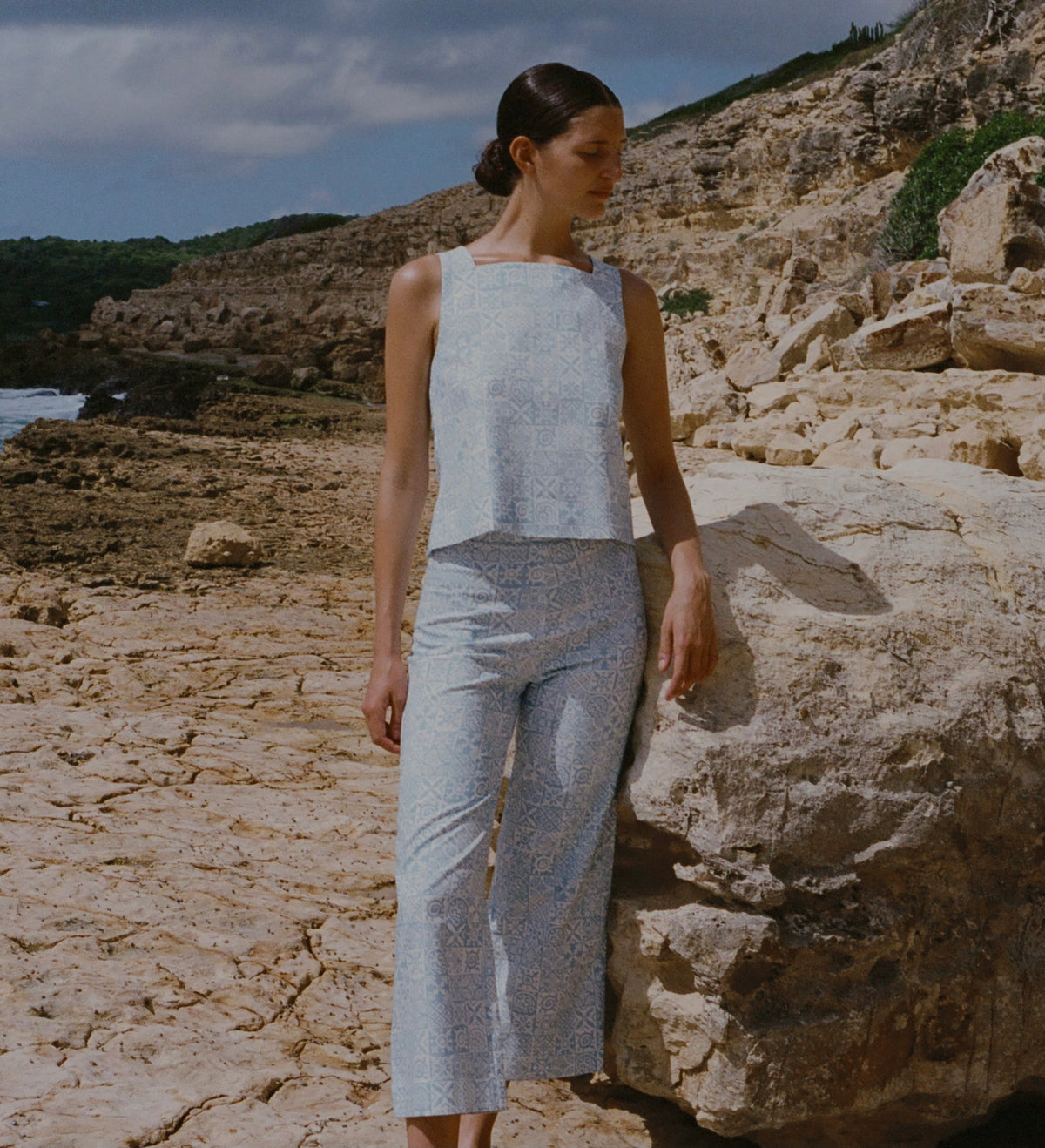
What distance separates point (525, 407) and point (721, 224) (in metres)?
21.8

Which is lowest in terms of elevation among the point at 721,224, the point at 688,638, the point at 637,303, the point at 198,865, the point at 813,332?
the point at 198,865

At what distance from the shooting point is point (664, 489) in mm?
1896

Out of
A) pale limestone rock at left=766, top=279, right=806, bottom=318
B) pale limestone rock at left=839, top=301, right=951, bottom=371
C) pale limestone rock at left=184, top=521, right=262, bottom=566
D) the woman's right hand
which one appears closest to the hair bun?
the woman's right hand

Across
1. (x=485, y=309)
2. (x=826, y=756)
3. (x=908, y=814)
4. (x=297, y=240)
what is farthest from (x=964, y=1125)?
(x=297, y=240)

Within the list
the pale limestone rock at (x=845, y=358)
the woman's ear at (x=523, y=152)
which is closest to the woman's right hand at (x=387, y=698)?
the woman's ear at (x=523, y=152)

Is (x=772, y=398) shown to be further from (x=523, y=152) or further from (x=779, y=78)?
(x=779, y=78)

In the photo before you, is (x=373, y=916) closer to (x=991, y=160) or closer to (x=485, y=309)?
(x=485, y=309)

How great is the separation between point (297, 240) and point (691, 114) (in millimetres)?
9518

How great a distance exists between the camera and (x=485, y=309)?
180 centimetres

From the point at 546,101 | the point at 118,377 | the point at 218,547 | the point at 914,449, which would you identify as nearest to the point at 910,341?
the point at 914,449

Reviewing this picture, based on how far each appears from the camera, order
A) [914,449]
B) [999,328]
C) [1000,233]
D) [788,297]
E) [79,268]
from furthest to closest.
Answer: [79,268], [788,297], [1000,233], [999,328], [914,449]

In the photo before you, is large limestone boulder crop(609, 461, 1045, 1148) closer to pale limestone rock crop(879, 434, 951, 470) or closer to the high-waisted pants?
the high-waisted pants

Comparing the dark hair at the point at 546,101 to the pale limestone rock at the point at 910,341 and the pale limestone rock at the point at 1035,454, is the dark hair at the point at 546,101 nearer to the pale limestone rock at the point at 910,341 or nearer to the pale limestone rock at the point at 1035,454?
the pale limestone rock at the point at 1035,454

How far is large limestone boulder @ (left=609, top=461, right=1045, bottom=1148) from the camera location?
5.90ft
